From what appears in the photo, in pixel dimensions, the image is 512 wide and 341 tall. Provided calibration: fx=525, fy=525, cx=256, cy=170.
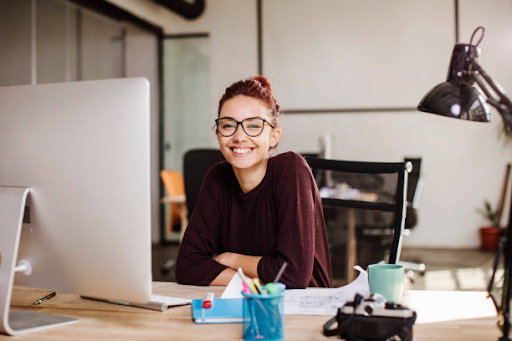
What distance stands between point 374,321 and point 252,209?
0.82m

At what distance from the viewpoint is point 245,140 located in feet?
5.36

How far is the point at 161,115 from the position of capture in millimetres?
6918

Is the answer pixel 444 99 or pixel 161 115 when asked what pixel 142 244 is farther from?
pixel 161 115

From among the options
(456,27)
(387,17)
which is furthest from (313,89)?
(456,27)

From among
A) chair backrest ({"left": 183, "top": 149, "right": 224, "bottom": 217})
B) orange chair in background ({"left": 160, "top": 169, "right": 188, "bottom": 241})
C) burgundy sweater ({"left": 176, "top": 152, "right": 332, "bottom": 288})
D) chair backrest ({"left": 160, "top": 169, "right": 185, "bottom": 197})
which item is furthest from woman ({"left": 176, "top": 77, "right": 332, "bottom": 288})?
chair backrest ({"left": 160, "top": 169, "right": 185, "bottom": 197})

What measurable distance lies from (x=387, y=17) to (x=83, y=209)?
5977 millimetres

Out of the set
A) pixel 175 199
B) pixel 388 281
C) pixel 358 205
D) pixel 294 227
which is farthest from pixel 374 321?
pixel 175 199

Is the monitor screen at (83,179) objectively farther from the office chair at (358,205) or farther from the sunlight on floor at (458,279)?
the sunlight on floor at (458,279)

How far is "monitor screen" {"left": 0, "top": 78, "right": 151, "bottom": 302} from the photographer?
3.49 feet

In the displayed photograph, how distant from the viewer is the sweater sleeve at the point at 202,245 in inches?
62.8

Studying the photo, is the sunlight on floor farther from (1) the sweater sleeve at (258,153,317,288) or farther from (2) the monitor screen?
(2) the monitor screen

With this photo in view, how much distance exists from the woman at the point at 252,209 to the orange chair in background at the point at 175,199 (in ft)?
9.01

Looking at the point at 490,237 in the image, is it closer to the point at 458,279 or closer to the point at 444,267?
the point at 444,267

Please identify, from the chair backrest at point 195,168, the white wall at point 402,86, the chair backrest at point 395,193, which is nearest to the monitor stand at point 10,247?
the chair backrest at point 395,193
